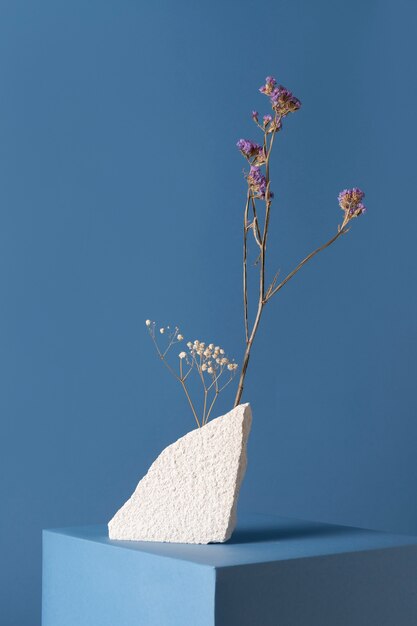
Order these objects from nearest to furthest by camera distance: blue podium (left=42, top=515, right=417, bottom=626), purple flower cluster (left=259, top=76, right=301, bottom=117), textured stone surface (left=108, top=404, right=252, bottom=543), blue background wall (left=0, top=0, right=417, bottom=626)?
blue podium (left=42, top=515, right=417, bottom=626)
textured stone surface (left=108, top=404, right=252, bottom=543)
purple flower cluster (left=259, top=76, right=301, bottom=117)
blue background wall (left=0, top=0, right=417, bottom=626)

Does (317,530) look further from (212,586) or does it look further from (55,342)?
(55,342)

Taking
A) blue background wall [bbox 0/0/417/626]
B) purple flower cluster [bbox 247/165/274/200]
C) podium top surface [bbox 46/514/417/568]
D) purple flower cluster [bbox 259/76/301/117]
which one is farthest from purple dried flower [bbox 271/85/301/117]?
blue background wall [bbox 0/0/417/626]

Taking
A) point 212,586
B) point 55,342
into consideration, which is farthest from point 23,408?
point 212,586

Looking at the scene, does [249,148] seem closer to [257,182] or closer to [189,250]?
[257,182]

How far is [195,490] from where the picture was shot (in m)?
1.87

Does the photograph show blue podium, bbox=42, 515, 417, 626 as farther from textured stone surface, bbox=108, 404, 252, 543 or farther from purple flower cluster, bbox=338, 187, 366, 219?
purple flower cluster, bbox=338, 187, 366, 219

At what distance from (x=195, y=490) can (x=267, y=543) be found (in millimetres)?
168

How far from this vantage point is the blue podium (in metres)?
→ 1.61

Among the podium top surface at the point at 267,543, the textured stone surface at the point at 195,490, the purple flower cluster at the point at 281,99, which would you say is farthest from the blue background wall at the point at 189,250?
the purple flower cluster at the point at 281,99

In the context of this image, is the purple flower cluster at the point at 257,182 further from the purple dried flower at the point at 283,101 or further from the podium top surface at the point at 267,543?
the podium top surface at the point at 267,543

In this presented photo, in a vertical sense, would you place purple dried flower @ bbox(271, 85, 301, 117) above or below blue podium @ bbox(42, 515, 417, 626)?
above

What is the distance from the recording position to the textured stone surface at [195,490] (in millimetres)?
1842

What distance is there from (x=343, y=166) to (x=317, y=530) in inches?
65.9

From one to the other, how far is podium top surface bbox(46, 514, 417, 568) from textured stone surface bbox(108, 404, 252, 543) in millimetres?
32
